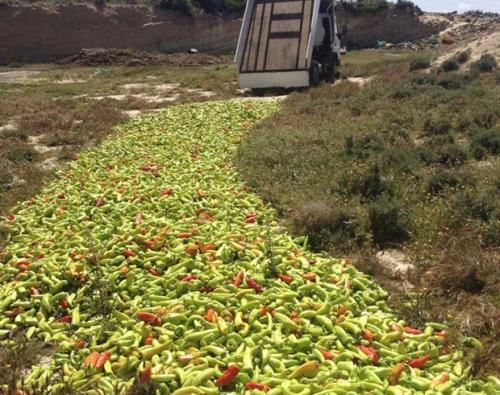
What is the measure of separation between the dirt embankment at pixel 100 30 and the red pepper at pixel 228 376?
187 ft

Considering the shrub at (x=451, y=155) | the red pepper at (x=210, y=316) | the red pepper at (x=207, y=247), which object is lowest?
the red pepper at (x=210, y=316)

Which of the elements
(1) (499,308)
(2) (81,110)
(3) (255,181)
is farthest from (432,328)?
(2) (81,110)

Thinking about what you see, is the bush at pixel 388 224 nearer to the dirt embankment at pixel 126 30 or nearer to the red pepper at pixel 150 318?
the red pepper at pixel 150 318

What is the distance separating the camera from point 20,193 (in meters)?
11.1

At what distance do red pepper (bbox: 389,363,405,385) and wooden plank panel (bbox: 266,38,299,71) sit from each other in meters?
23.1

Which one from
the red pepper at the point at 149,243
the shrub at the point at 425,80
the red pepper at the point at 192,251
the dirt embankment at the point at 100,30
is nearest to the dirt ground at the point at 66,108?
the red pepper at the point at 149,243

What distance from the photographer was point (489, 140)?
1231 centimetres

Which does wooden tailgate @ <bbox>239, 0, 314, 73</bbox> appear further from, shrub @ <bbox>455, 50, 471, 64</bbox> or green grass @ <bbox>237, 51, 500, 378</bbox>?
green grass @ <bbox>237, 51, 500, 378</bbox>

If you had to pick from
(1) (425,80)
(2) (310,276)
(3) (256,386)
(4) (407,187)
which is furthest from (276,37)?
(3) (256,386)

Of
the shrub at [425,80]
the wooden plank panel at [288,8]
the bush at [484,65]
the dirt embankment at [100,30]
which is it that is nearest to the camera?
the shrub at [425,80]

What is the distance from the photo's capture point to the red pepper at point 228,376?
4645 millimetres

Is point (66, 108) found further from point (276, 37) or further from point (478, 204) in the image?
point (478, 204)

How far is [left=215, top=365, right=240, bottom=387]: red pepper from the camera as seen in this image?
4.64 metres

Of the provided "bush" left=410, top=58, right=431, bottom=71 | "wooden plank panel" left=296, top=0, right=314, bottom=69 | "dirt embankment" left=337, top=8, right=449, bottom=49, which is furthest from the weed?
"dirt embankment" left=337, top=8, right=449, bottom=49
